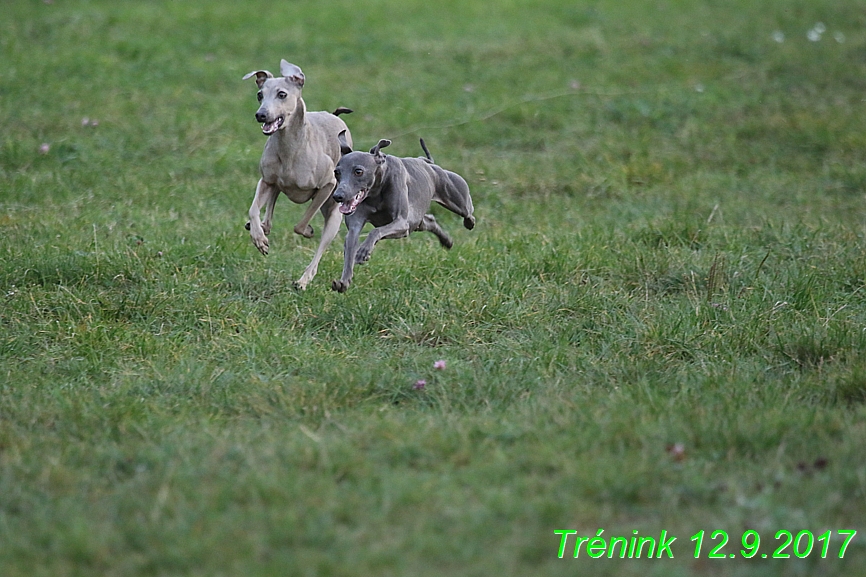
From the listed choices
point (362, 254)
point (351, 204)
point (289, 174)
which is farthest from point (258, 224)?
point (351, 204)

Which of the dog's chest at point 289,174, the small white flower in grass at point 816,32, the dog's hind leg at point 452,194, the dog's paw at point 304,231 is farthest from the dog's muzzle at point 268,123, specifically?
the small white flower in grass at point 816,32

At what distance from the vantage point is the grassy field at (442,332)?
384 cm

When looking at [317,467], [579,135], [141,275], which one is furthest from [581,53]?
[317,467]

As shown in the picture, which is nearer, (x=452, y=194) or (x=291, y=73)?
(x=291, y=73)

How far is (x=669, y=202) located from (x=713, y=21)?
839 cm

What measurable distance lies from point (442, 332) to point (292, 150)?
4.36ft

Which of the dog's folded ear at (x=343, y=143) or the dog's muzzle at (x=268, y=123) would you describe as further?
the dog's folded ear at (x=343, y=143)

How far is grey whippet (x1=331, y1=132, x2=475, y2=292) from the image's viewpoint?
500cm

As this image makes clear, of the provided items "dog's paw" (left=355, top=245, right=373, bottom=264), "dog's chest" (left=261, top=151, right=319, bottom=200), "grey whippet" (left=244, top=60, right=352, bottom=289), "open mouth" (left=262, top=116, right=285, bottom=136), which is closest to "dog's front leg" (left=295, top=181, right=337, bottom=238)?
"grey whippet" (left=244, top=60, right=352, bottom=289)

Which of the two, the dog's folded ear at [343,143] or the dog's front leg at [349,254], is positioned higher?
the dog's folded ear at [343,143]

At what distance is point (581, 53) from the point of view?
13.7 m

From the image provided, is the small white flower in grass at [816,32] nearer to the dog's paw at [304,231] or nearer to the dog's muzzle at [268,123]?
the dog's paw at [304,231]

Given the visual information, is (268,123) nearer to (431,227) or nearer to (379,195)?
(379,195)

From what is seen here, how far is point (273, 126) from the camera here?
16.8ft
